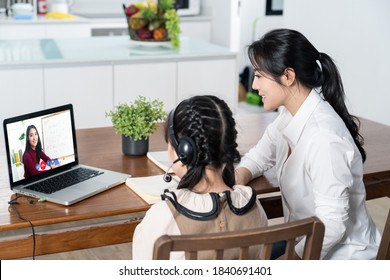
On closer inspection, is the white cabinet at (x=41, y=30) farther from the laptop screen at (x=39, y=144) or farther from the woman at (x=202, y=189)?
the woman at (x=202, y=189)

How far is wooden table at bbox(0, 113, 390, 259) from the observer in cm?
183

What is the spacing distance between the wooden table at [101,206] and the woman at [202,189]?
1.07ft

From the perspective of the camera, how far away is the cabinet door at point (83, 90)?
4.06 m

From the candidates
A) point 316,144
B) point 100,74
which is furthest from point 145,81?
point 316,144

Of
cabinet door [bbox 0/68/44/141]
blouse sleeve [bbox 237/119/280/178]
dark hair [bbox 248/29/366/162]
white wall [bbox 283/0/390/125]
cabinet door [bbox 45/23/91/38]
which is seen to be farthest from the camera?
cabinet door [bbox 45/23/91/38]

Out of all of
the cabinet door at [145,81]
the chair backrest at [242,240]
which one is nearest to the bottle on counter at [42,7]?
the cabinet door at [145,81]

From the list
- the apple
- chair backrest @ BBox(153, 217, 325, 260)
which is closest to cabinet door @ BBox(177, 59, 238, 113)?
the apple

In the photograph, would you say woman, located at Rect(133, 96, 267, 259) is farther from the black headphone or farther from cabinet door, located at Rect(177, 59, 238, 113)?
cabinet door, located at Rect(177, 59, 238, 113)

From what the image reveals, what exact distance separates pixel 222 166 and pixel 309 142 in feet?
1.25

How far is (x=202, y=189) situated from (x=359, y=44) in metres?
3.13

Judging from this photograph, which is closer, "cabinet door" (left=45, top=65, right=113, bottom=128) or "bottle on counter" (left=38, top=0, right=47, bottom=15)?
"cabinet door" (left=45, top=65, right=113, bottom=128)

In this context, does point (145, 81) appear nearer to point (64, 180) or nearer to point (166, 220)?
point (64, 180)

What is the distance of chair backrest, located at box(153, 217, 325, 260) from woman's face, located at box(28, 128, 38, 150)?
0.86 meters
